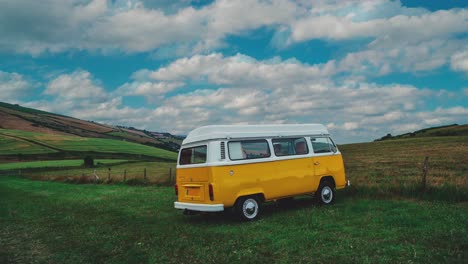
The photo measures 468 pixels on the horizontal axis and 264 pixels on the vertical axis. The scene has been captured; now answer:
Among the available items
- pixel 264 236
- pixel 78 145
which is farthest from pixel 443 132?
pixel 78 145

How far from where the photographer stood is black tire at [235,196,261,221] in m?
11.6

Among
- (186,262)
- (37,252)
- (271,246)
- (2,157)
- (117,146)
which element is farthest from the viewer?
(117,146)

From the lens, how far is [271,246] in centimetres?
841

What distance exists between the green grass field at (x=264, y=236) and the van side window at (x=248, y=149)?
78.4 inches

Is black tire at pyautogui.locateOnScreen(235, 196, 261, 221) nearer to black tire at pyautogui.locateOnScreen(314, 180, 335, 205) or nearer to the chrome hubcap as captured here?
black tire at pyautogui.locateOnScreen(314, 180, 335, 205)

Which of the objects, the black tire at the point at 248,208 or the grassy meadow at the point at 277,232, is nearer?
the grassy meadow at the point at 277,232

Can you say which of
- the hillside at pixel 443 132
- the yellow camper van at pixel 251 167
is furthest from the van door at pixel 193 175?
the hillside at pixel 443 132

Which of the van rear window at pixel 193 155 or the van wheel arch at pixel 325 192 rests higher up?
the van rear window at pixel 193 155

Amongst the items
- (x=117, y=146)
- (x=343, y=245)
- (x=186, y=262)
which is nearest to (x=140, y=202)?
(x=186, y=262)

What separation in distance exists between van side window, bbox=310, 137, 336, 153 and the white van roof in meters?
0.25

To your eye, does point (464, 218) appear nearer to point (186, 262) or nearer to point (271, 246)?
point (271, 246)

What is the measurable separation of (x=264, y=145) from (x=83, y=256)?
6248 mm

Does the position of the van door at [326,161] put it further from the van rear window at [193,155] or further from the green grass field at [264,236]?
the van rear window at [193,155]

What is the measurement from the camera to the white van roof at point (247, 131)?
38.7ft
